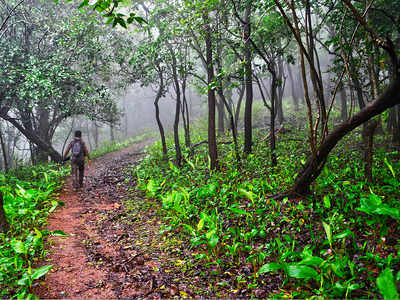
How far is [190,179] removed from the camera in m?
8.19

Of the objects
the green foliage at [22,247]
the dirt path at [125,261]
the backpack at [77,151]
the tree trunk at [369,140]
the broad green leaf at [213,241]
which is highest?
the backpack at [77,151]

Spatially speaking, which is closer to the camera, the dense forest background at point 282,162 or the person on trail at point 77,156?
the dense forest background at point 282,162

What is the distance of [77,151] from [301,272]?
7543mm

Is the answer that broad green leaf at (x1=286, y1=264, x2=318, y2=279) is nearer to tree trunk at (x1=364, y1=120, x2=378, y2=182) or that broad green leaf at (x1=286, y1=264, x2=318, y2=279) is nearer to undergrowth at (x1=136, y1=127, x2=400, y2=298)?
undergrowth at (x1=136, y1=127, x2=400, y2=298)

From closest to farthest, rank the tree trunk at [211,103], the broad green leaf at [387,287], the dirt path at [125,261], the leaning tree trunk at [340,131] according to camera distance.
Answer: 1. the broad green leaf at [387,287]
2. the dirt path at [125,261]
3. the leaning tree trunk at [340,131]
4. the tree trunk at [211,103]

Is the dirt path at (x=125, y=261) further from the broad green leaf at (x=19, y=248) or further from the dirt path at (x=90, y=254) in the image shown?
the broad green leaf at (x=19, y=248)

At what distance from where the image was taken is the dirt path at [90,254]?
11.4ft

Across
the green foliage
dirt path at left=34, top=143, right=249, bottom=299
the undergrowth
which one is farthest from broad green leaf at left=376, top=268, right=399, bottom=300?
the green foliage

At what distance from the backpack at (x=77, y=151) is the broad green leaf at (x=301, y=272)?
24.3 ft

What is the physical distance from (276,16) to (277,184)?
5459 millimetres

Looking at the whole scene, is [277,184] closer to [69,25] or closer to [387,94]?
[387,94]

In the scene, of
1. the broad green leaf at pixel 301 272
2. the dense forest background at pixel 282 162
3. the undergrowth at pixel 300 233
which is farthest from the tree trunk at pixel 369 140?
the broad green leaf at pixel 301 272

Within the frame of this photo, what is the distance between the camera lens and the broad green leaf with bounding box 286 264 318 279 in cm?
306

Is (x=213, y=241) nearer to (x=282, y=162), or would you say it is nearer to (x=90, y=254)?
(x=90, y=254)
